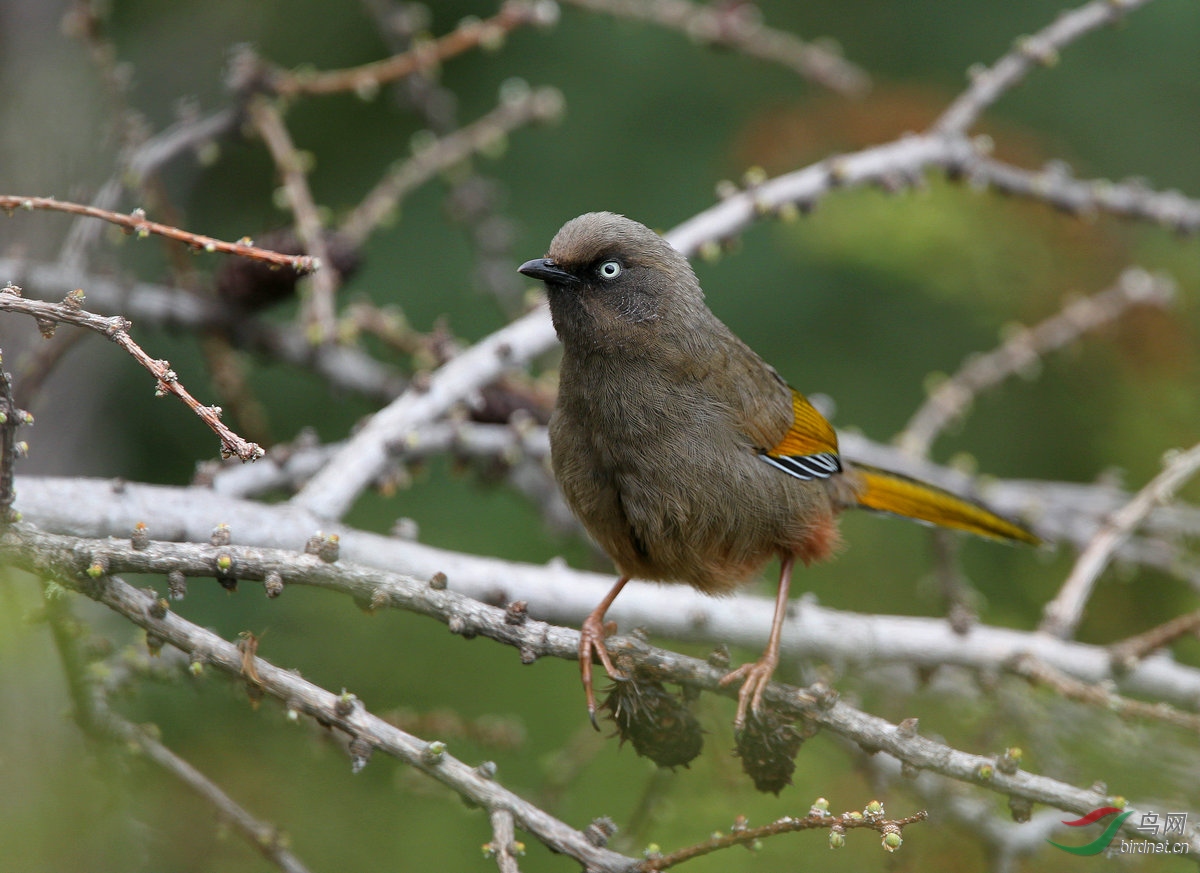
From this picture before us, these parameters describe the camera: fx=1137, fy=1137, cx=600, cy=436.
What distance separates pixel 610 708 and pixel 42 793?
1222 millimetres

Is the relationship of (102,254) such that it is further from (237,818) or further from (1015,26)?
(1015,26)

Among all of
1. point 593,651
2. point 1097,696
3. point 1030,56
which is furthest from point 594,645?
point 1030,56

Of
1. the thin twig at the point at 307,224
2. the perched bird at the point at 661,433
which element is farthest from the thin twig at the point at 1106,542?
the thin twig at the point at 307,224

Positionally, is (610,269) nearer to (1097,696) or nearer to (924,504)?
(924,504)

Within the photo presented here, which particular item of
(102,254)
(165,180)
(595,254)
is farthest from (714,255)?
(165,180)

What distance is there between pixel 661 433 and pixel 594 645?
67 cm

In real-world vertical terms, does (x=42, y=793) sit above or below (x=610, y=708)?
below

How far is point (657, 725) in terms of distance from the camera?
2668 millimetres

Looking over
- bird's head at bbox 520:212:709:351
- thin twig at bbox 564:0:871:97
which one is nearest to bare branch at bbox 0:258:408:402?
bird's head at bbox 520:212:709:351

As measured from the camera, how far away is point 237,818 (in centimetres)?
274

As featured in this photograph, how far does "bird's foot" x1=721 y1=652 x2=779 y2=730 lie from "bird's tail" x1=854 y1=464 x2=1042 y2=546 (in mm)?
958

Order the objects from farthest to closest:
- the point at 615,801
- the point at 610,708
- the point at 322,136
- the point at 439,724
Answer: the point at 322,136 < the point at 615,801 < the point at 439,724 < the point at 610,708
